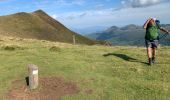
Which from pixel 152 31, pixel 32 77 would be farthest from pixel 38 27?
pixel 32 77

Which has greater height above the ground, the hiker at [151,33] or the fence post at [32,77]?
the hiker at [151,33]

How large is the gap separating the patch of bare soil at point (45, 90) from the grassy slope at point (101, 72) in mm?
521

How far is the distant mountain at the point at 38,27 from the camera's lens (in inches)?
4742

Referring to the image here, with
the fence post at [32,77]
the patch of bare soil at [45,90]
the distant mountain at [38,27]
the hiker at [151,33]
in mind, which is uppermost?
the distant mountain at [38,27]

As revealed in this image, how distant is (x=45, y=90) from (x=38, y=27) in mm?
112995

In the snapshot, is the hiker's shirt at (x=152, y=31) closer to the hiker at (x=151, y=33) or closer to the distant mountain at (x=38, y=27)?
the hiker at (x=151, y=33)

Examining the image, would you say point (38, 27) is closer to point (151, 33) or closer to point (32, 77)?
point (151, 33)

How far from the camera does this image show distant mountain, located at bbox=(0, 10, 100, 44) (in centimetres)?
12044

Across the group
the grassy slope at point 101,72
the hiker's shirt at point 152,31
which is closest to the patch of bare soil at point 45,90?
the grassy slope at point 101,72

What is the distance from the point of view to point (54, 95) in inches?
829

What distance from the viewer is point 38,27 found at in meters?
133

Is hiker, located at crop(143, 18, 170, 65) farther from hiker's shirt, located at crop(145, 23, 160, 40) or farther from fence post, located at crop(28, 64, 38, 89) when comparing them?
fence post, located at crop(28, 64, 38, 89)

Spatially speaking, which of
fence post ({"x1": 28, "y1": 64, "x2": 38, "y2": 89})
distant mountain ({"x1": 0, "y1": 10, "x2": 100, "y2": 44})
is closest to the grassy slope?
fence post ({"x1": 28, "y1": 64, "x2": 38, "y2": 89})

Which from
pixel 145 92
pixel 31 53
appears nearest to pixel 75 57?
pixel 31 53
